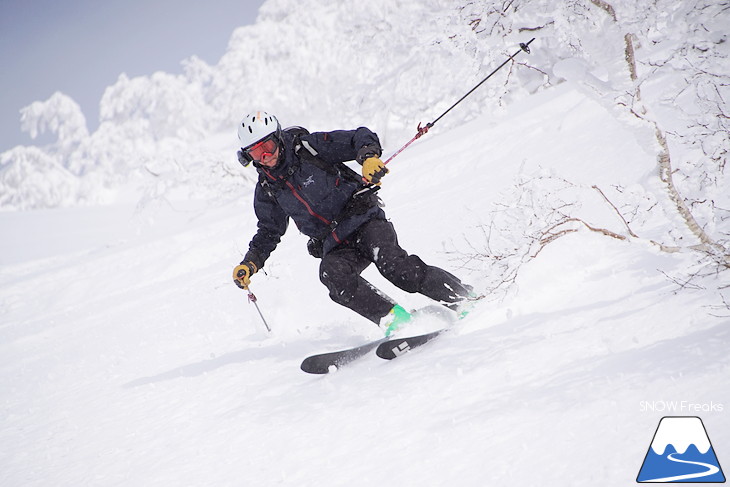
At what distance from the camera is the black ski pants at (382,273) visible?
3.59 m

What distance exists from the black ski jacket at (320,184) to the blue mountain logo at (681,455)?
255 cm

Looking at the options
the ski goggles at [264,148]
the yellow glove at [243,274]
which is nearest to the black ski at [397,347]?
the yellow glove at [243,274]

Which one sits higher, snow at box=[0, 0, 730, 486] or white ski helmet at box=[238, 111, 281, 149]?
white ski helmet at box=[238, 111, 281, 149]

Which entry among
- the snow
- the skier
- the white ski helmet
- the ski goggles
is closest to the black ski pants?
the skier

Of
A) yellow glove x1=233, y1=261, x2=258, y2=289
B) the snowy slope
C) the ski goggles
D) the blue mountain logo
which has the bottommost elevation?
the blue mountain logo

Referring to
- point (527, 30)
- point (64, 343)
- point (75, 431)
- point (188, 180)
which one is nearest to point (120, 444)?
point (75, 431)

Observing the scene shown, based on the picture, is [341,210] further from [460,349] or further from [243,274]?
[460,349]

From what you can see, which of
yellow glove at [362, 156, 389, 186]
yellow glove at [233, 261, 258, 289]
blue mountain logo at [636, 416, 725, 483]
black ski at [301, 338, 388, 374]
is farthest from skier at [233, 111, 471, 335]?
blue mountain logo at [636, 416, 725, 483]

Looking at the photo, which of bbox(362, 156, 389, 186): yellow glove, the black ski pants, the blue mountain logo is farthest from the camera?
the black ski pants

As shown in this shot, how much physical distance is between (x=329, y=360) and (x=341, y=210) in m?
1.19

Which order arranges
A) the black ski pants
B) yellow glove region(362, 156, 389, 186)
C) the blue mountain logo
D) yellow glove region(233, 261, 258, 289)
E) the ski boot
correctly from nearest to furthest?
the blue mountain logo
yellow glove region(362, 156, 389, 186)
the black ski pants
the ski boot
yellow glove region(233, 261, 258, 289)

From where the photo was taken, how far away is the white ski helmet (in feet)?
12.0

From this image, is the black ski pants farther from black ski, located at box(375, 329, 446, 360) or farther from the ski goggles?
the ski goggles

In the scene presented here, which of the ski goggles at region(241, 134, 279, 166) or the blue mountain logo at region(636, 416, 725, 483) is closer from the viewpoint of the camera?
the blue mountain logo at region(636, 416, 725, 483)
